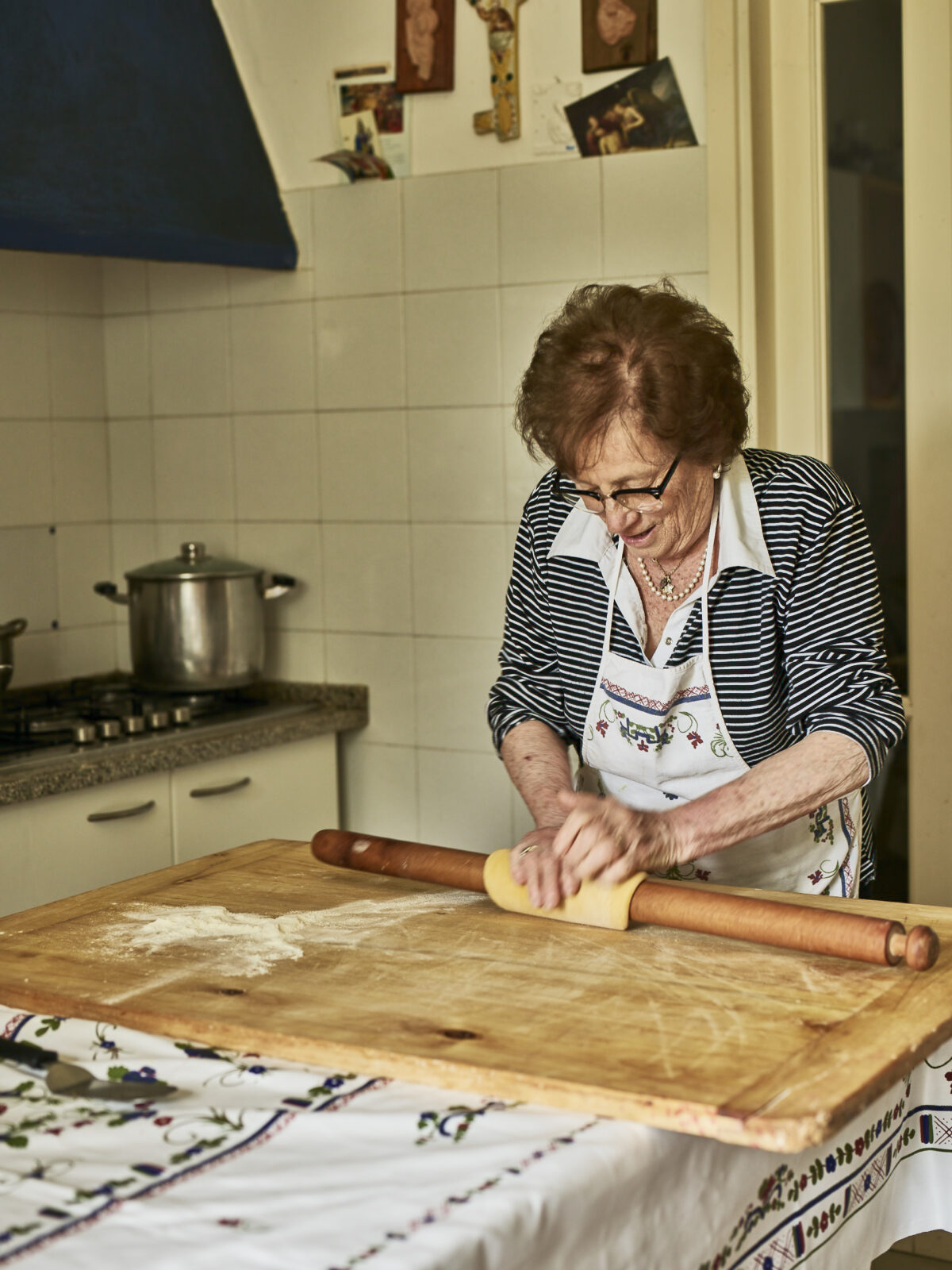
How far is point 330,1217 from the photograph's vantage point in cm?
84

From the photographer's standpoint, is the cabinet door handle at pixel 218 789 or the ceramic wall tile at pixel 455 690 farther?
the ceramic wall tile at pixel 455 690

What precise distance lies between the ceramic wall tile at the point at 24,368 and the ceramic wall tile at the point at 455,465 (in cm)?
76

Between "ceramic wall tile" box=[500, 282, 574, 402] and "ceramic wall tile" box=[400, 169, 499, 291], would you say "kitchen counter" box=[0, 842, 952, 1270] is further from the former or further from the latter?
"ceramic wall tile" box=[400, 169, 499, 291]

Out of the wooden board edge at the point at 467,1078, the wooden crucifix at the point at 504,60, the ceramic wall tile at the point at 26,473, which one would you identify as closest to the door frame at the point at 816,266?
the wooden crucifix at the point at 504,60

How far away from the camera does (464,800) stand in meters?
2.72

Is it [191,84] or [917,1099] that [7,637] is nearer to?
[191,84]

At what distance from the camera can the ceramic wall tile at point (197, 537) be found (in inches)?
115

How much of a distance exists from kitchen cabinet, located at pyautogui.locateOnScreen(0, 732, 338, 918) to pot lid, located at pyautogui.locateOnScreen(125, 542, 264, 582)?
330 mm

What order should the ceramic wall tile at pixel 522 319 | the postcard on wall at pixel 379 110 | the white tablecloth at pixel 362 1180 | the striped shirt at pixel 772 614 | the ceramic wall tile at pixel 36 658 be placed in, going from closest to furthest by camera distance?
the white tablecloth at pixel 362 1180
the striped shirt at pixel 772 614
the ceramic wall tile at pixel 522 319
the postcard on wall at pixel 379 110
the ceramic wall tile at pixel 36 658

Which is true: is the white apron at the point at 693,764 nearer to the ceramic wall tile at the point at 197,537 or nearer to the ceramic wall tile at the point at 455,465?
the ceramic wall tile at the point at 455,465

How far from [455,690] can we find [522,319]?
2.23 feet

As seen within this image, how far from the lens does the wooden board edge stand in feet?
3.01

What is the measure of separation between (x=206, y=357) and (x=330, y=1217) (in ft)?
7.48

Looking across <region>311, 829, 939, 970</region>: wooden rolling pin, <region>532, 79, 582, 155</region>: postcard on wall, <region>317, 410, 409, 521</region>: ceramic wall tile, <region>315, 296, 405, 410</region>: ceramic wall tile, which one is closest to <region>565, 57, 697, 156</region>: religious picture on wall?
<region>532, 79, 582, 155</region>: postcard on wall
